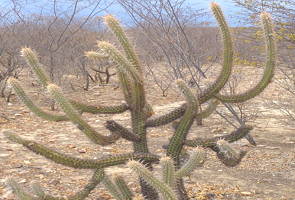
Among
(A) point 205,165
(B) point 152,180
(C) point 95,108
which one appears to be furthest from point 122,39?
(A) point 205,165

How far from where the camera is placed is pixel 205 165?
515 centimetres

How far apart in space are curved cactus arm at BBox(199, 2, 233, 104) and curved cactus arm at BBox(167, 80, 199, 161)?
0.54ft

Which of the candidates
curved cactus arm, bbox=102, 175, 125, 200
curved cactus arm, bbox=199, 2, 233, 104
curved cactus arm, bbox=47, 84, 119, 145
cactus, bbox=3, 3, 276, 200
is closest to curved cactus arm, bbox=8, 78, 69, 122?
cactus, bbox=3, 3, 276, 200

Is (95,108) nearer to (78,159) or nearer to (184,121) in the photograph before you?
(78,159)

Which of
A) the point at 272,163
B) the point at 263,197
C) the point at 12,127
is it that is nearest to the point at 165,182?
the point at 263,197

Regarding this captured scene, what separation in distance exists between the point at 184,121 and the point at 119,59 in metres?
0.62

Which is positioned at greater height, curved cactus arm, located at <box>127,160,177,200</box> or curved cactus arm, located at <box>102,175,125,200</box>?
curved cactus arm, located at <box>127,160,177,200</box>

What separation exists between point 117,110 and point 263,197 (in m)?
2.07

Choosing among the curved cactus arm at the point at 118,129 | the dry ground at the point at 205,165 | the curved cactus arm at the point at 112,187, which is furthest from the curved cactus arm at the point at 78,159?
the dry ground at the point at 205,165

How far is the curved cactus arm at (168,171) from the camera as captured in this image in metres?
2.24

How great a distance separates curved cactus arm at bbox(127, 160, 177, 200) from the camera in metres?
2.10

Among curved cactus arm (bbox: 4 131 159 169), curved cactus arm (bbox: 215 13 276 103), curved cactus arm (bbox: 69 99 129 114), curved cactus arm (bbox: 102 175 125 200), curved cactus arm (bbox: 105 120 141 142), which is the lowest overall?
curved cactus arm (bbox: 102 175 125 200)

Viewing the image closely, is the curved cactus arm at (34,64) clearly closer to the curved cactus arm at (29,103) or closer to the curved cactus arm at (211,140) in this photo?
the curved cactus arm at (29,103)

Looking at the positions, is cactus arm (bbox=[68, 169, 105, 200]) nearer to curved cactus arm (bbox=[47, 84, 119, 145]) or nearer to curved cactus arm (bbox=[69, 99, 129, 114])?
curved cactus arm (bbox=[47, 84, 119, 145])
